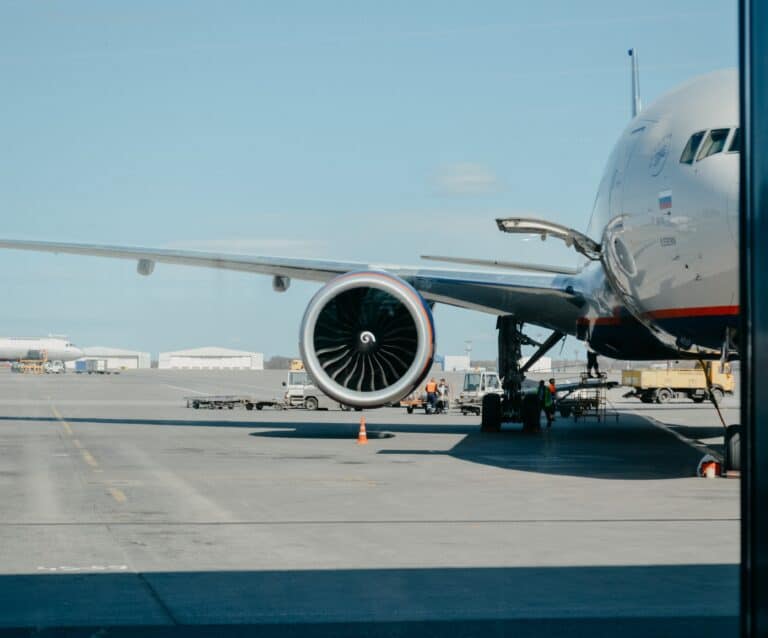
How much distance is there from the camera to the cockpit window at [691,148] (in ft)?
40.8

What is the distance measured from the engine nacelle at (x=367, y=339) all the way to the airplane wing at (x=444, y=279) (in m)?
0.68

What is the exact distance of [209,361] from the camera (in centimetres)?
18888

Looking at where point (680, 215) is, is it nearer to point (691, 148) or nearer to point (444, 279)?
point (691, 148)

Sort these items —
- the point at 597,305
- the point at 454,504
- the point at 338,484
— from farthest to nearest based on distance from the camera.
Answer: the point at 597,305 < the point at 338,484 < the point at 454,504

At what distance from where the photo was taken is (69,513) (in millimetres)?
10289

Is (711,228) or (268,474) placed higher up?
(711,228)

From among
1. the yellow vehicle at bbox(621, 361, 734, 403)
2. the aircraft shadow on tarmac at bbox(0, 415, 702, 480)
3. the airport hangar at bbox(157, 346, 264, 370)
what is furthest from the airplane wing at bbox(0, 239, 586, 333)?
the airport hangar at bbox(157, 346, 264, 370)

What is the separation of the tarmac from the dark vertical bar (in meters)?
2.70

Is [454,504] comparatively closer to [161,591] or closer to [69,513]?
[69,513]

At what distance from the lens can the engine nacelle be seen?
17.3 m

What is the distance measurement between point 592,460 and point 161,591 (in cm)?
1053

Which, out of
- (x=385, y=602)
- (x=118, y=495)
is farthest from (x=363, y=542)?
(x=118, y=495)

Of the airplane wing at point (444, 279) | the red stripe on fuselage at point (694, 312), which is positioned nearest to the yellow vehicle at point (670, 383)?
the airplane wing at point (444, 279)

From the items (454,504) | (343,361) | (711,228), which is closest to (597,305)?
(343,361)
